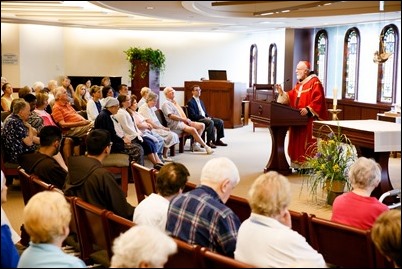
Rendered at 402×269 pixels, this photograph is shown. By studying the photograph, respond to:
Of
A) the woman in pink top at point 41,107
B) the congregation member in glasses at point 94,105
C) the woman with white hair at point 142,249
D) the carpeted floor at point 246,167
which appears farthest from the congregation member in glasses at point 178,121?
the woman with white hair at point 142,249

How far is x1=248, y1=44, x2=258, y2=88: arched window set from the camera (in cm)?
1702

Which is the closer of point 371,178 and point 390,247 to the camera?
point 390,247

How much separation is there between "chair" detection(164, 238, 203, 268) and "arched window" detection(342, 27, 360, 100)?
34.8 feet

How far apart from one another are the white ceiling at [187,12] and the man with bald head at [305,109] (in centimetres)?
102

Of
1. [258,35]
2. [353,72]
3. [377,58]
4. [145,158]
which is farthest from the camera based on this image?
[258,35]

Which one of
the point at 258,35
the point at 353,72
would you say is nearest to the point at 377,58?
the point at 353,72

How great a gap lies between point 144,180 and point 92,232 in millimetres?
1386

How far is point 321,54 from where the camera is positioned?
1384 cm

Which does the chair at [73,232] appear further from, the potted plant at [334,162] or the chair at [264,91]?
the chair at [264,91]

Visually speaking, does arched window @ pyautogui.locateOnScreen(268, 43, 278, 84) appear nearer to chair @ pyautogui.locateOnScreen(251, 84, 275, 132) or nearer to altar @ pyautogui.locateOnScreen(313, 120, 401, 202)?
chair @ pyautogui.locateOnScreen(251, 84, 275, 132)

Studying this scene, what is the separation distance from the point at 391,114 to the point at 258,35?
813 centimetres

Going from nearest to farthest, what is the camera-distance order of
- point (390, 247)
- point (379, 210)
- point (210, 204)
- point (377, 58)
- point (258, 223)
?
1. point (390, 247)
2. point (258, 223)
3. point (210, 204)
4. point (379, 210)
5. point (377, 58)

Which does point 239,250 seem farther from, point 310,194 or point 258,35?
point 258,35

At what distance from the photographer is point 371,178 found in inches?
152
